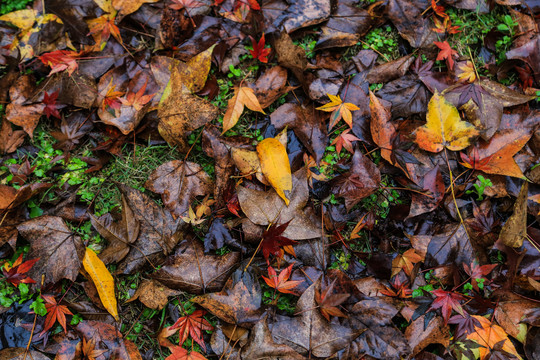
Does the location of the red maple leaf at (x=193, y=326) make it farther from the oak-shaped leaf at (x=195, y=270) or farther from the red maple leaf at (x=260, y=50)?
the red maple leaf at (x=260, y=50)

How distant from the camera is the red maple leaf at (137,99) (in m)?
2.34

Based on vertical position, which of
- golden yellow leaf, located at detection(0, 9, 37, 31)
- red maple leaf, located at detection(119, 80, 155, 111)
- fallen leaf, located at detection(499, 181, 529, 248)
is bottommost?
fallen leaf, located at detection(499, 181, 529, 248)

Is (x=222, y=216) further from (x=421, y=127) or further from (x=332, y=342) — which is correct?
(x=421, y=127)

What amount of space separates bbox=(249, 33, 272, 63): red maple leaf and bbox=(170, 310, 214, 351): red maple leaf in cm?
167

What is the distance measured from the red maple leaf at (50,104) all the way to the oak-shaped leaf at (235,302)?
1557 millimetres

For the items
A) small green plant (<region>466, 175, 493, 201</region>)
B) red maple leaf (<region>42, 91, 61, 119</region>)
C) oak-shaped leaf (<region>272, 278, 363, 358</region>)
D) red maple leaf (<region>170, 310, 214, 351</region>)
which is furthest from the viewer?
red maple leaf (<region>42, 91, 61, 119</region>)

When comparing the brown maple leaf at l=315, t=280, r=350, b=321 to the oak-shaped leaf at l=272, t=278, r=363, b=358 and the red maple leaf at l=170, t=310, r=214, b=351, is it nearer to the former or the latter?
the oak-shaped leaf at l=272, t=278, r=363, b=358

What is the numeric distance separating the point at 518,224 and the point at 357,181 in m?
0.96

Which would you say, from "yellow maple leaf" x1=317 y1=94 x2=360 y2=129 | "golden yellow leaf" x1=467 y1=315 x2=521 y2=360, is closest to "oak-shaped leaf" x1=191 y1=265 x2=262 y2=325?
"yellow maple leaf" x1=317 y1=94 x2=360 y2=129

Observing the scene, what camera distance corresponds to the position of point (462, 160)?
230 centimetres

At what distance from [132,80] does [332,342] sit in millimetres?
2078

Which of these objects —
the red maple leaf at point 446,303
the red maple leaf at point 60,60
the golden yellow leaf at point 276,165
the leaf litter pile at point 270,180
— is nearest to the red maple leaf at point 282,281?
the leaf litter pile at point 270,180

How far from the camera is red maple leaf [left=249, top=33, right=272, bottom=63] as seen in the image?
2.37 meters

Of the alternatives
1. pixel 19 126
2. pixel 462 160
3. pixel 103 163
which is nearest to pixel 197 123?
pixel 103 163
